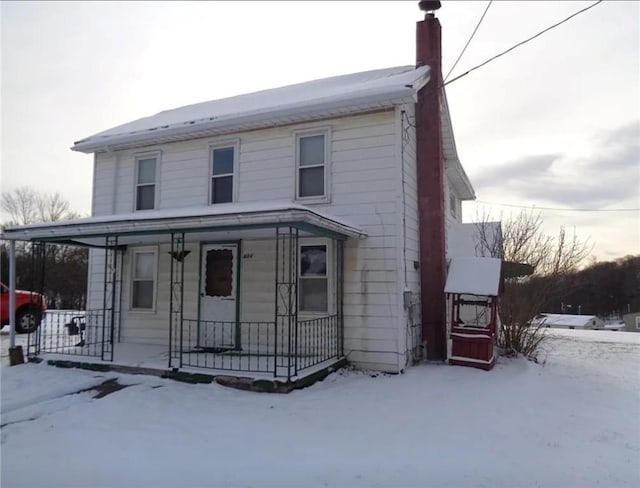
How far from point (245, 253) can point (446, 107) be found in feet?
19.8

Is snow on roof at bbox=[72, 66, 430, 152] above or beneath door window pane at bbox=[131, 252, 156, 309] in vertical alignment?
above

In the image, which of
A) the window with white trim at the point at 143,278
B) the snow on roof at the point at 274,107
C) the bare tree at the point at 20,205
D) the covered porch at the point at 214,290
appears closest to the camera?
the covered porch at the point at 214,290

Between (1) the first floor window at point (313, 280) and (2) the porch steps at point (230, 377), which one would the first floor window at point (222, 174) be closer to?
(1) the first floor window at point (313, 280)

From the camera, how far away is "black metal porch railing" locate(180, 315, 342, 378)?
7.61 meters

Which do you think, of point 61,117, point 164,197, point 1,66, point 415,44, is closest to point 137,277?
point 164,197

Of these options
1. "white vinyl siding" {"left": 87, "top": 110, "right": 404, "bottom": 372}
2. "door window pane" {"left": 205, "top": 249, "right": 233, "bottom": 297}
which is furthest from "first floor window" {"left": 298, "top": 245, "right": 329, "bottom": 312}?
Answer: "door window pane" {"left": 205, "top": 249, "right": 233, "bottom": 297}

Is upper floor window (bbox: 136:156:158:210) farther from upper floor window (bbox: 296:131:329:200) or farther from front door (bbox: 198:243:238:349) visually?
upper floor window (bbox: 296:131:329:200)

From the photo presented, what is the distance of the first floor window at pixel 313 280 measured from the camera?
8.57 m

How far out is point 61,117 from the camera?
40.5 feet

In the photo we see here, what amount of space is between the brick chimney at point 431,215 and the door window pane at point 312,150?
7.29ft

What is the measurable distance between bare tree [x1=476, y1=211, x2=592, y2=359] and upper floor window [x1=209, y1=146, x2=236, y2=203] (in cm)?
637

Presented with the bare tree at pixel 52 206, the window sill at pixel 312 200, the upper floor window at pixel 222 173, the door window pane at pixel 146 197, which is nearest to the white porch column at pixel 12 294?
the door window pane at pixel 146 197

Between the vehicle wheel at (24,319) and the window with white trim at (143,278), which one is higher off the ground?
the window with white trim at (143,278)

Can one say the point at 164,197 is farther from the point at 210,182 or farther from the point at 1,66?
the point at 1,66
